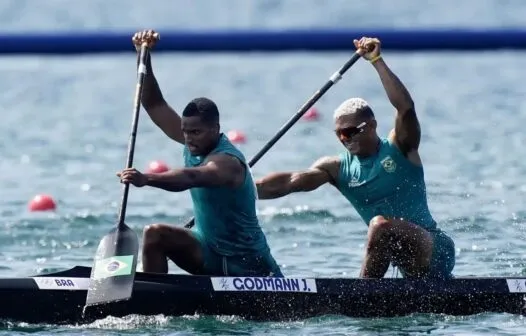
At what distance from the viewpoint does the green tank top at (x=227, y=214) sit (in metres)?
10.9

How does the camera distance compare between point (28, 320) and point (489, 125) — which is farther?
point (489, 125)

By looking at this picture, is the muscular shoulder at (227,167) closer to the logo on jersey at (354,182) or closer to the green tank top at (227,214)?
the green tank top at (227,214)

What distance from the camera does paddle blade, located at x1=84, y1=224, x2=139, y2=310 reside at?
10508 millimetres

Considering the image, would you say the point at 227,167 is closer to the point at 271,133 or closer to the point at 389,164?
the point at 389,164

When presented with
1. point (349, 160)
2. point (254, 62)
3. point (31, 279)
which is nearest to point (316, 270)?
point (349, 160)

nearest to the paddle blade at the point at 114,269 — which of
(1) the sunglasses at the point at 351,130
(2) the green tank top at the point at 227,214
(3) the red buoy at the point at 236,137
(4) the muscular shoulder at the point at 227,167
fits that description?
(2) the green tank top at the point at 227,214

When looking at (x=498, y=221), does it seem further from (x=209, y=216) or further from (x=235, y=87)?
(x=235, y=87)

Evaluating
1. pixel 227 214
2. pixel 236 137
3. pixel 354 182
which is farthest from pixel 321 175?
pixel 236 137

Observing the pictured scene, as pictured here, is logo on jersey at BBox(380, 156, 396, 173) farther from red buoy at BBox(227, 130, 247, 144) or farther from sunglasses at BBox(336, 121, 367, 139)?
red buoy at BBox(227, 130, 247, 144)

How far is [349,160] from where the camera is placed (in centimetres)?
1150

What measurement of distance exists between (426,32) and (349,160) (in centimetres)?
645

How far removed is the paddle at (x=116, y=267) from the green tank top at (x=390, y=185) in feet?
5.16

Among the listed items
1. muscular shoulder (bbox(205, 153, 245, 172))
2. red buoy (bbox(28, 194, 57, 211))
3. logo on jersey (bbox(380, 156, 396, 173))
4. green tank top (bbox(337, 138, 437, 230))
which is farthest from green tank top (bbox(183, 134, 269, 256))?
red buoy (bbox(28, 194, 57, 211))

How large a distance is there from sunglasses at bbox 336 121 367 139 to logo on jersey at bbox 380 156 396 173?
0.27 metres
